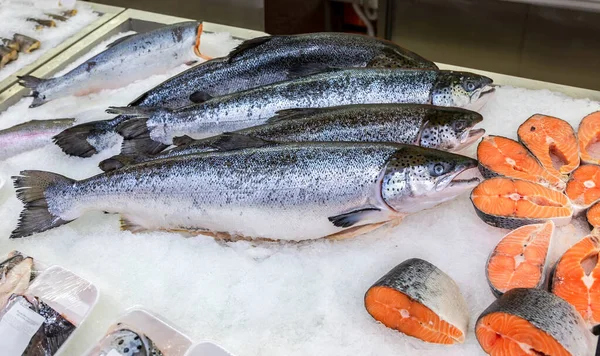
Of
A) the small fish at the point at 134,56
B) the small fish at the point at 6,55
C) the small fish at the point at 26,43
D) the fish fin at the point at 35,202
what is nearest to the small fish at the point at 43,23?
the small fish at the point at 26,43

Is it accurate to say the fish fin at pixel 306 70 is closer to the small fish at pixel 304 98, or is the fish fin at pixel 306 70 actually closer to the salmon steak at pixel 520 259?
the small fish at pixel 304 98

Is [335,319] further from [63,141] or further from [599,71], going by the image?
[599,71]

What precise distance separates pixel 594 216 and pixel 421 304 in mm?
635

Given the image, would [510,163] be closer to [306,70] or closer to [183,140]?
[306,70]

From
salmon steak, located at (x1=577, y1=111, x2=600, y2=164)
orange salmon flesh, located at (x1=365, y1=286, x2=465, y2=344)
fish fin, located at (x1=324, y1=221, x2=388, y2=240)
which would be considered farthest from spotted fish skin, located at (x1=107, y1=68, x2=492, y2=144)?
orange salmon flesh, located at (x1=365, y1=286, x2=465, y2=344)

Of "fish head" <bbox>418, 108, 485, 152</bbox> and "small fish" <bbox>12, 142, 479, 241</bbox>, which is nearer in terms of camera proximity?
"small fish" <bbox>12, 142, 479, 241</bbox>

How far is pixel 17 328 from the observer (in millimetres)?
1414

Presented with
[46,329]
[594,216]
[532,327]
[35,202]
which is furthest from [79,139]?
[594,216]

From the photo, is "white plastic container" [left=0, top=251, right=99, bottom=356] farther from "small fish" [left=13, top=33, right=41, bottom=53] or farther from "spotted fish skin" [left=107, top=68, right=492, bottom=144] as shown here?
"small fish" [left=13, top=33, right=41, bottom=53]

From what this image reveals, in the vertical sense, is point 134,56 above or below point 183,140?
above

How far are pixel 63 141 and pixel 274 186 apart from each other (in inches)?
37.0

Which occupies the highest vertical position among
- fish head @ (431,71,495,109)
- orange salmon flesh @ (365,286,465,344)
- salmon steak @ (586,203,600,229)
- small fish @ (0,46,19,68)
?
fish head @ (431,71,495,109)

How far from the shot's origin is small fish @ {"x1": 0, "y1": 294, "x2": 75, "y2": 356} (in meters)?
1.38

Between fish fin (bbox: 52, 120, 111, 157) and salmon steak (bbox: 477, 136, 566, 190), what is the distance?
1.35 meters
